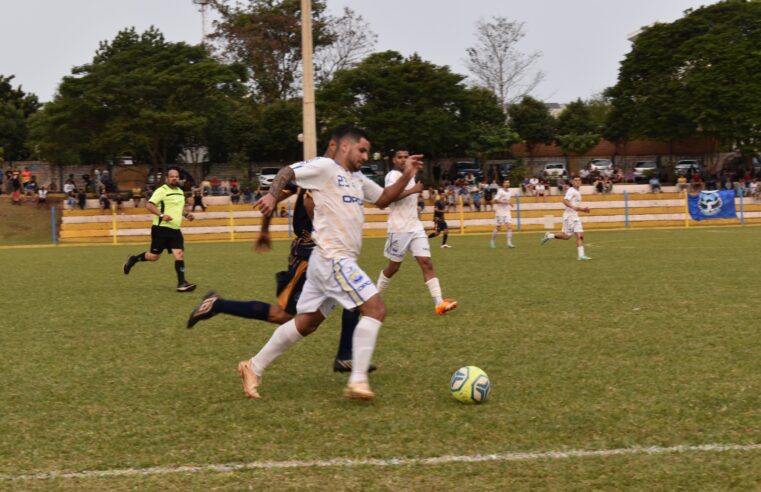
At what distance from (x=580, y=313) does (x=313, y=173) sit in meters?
4.97

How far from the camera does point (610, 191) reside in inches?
1709

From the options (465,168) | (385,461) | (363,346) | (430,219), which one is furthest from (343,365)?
(465,168)

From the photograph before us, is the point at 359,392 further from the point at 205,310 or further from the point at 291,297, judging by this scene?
the point at 205,310

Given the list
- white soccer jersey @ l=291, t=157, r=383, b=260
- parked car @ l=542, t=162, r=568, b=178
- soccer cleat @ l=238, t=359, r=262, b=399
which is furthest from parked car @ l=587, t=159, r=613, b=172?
soccer cleat @ l=238, t=359, r=262, b=399

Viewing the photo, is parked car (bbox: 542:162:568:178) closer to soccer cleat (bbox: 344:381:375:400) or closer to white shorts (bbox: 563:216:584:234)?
white shorts (bbox: 563:216:584:234)

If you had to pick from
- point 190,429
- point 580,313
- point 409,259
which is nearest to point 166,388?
point 190,429

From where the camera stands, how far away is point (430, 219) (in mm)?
37250

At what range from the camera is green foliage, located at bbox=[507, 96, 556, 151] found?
63.1m

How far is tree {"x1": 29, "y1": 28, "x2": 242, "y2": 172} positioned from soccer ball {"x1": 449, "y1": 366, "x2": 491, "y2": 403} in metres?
42.7

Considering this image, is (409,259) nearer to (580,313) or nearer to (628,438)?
(580,313)

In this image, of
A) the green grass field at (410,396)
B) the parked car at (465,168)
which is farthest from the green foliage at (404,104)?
the green grass field at (410,396)

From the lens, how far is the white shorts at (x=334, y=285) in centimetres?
567

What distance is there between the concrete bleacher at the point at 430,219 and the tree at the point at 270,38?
29418mm

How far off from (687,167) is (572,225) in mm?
A: 39488
